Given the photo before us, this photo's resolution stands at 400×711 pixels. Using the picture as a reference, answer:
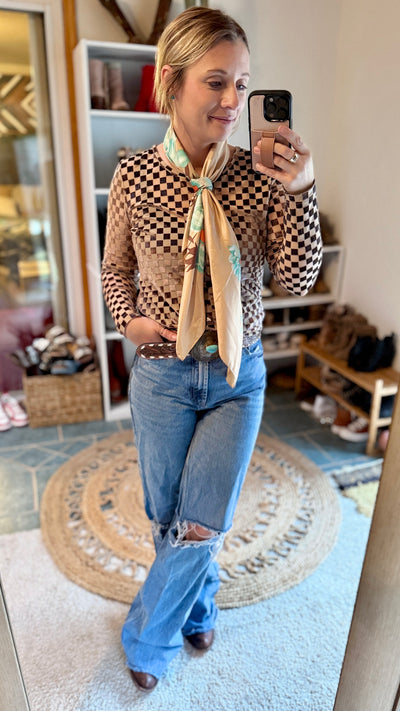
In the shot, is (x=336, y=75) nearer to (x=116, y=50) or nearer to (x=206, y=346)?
(x=206, y=346)

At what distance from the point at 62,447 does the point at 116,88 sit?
1.35 meters

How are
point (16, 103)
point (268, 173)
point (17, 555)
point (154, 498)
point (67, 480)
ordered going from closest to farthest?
point (268, 173) < point (154, 498) < point (17, 555) < point (67, 480) < point (16, 103)

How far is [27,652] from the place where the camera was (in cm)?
125

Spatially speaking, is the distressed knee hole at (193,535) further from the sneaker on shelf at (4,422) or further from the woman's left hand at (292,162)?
the sneaker on shelf at (4,422)

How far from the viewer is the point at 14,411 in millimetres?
2309

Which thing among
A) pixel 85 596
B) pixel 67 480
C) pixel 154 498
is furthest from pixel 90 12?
pixel 85 596

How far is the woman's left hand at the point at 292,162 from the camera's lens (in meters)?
0.66

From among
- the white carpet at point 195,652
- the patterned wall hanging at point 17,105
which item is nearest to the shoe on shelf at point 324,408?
the white carpet at point 195,652

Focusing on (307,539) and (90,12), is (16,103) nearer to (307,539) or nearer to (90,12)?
(90,12)

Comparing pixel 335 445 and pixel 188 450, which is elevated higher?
pixel 188 450

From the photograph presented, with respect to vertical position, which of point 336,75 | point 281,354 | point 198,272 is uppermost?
point 336,75

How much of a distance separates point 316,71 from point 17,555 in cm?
147

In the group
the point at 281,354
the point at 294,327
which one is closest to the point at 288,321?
the point at 294,327

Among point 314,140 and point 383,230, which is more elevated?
point 314,140
